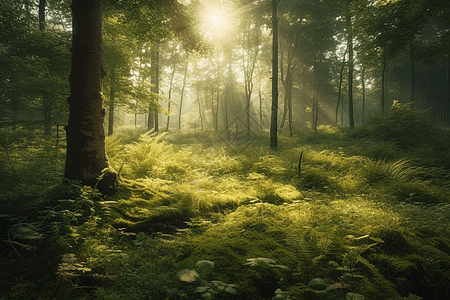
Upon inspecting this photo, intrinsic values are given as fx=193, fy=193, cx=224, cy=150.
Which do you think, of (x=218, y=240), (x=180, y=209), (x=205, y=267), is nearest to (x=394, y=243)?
(x=218, y=240)

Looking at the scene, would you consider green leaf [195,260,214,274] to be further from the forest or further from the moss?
the moss

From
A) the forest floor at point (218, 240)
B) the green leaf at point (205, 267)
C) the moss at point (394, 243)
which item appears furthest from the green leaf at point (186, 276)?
the moss at point (394, 243)

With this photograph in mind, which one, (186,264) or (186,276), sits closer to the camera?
(186,276)

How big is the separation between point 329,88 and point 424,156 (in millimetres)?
27603

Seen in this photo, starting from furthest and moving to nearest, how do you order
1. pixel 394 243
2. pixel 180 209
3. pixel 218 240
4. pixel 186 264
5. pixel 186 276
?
pixel 180 209
pixel 218 240
pixel 394 243
pixel 186 264
pixel 186 276

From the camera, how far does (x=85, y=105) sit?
3488 mm

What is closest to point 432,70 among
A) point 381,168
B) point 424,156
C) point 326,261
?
point 424,156

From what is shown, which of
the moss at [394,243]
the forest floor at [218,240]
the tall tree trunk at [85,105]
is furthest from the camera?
the tall tree trunk at [85,105]

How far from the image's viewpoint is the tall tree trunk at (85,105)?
3443 mm

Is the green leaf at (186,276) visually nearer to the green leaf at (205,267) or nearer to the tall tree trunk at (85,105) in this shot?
the green leaf at (205,267)

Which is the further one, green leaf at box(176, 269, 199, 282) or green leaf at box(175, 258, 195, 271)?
green leaf at box(175, 258, 195, 271)

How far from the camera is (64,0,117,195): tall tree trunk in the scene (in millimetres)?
3443

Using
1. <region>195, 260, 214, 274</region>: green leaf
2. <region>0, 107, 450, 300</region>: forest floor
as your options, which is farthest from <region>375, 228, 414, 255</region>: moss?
<region>195, 260, 214, 274</region>: green leaf

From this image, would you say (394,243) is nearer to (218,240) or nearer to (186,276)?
(218,240)
